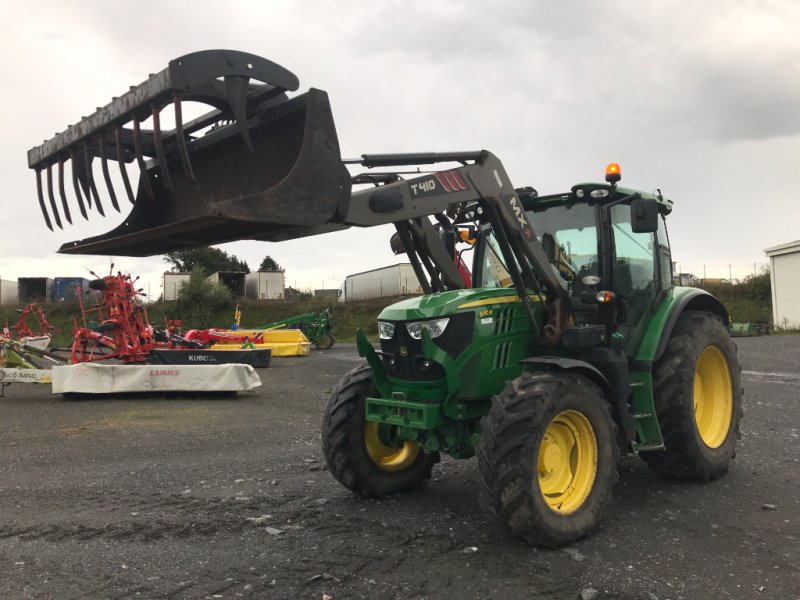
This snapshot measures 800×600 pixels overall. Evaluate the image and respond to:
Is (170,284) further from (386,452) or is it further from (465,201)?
(465,201)

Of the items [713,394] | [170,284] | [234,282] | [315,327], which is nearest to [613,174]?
[713,394]

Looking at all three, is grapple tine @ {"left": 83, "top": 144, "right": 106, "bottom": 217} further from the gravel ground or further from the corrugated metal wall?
the corrugated metal wall

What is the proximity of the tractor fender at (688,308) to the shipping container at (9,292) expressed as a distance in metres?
46.3

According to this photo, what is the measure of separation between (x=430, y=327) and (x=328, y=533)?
4.94ft

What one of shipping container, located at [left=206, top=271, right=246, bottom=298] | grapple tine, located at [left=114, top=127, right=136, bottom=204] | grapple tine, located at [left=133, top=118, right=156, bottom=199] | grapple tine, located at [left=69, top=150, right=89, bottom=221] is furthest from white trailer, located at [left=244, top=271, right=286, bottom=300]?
A: grapple tine, located at [left=133, top=118, right=156, bottom=199]

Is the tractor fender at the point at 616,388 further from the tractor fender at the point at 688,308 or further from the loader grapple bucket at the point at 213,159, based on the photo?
the loader grapple bucket at the point at 213,159

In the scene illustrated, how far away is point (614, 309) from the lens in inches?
194

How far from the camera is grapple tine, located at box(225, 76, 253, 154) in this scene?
11.8ft

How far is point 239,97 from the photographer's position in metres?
3.65

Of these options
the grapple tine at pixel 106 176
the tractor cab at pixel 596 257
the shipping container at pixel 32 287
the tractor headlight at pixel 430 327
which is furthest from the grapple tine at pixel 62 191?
the shipping container at pixel 32 287

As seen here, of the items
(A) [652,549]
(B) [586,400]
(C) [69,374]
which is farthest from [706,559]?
(C) [69,374]

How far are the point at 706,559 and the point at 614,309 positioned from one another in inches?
73.1

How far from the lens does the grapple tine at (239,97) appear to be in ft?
11.8

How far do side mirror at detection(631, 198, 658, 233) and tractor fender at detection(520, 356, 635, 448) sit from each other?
105 centimetres
